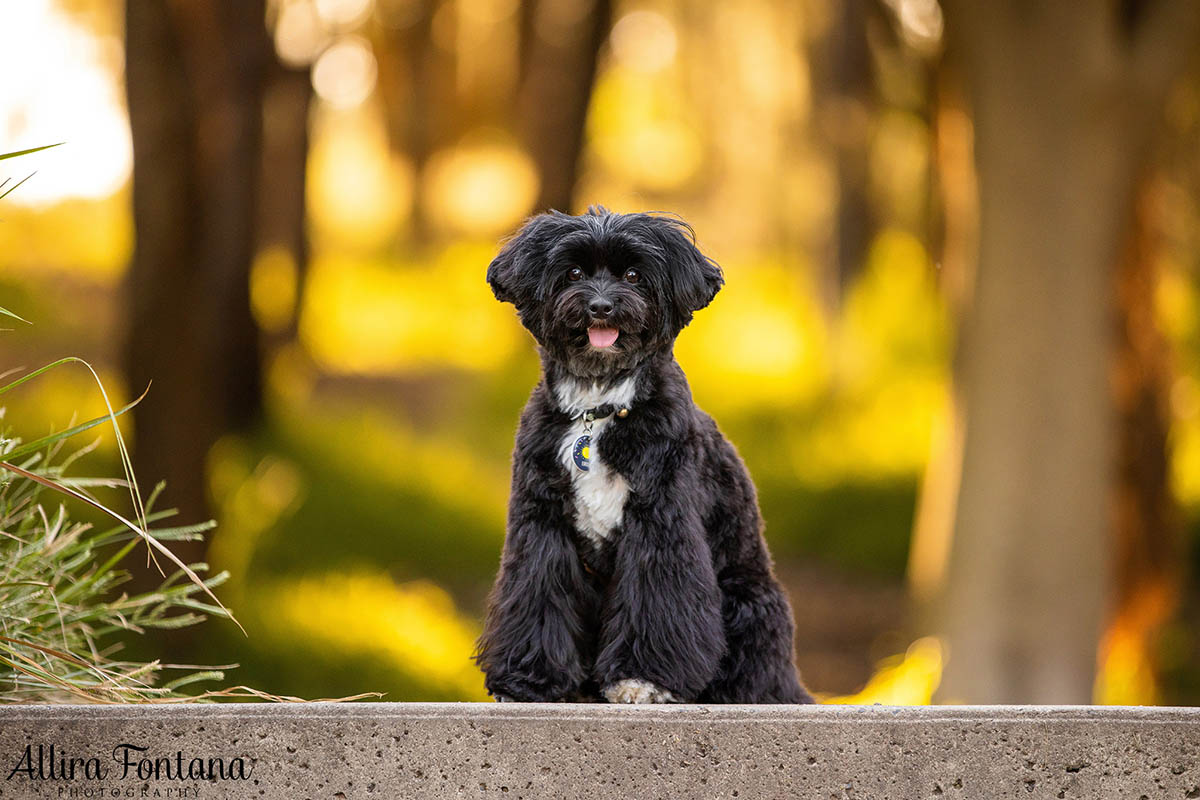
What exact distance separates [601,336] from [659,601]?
2.05 ft

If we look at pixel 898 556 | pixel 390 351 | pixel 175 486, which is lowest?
pixel 175 486

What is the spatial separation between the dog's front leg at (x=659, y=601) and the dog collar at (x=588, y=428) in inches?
4.9

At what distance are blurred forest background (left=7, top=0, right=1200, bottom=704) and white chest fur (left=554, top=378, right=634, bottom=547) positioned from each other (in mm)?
2322

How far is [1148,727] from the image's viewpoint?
3.03 m

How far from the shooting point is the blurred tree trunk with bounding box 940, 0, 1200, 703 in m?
7.01

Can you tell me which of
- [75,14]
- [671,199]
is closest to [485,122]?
[671,199]

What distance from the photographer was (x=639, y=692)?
3059mm

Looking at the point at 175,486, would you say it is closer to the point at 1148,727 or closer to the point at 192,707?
the point at 192,707

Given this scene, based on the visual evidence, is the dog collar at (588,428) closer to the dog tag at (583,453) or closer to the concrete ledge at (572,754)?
the dog tag at (583,453)

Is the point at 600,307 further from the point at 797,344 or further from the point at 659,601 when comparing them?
the point at 797,344

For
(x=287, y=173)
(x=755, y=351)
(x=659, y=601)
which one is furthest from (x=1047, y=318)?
(x=287, y=173)

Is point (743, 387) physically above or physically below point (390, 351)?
below

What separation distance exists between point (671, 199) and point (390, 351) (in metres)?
16.5

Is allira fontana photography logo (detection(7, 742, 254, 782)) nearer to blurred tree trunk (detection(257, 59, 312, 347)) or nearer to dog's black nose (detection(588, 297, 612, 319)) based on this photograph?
dog's black nose (detection(588, 297, 612, 319))
